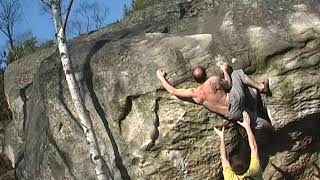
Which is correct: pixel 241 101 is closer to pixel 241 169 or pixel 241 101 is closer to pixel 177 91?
pixel 177 91

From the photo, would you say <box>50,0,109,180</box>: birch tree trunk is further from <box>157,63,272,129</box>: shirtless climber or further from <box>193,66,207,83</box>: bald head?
<box>193,66,207,83</box>: bald head

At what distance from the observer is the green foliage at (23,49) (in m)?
29.9

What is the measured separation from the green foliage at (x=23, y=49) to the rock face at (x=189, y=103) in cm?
1877

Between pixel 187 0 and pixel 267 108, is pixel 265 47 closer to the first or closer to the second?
pixel 267 108

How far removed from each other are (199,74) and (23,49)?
24.7 metres

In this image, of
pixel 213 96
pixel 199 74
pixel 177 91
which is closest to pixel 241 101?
pixel 213 96

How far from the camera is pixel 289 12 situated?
9945mm

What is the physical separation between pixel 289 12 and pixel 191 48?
1834 mm

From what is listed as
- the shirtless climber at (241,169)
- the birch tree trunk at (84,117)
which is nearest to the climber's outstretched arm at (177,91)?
the shirtless climber at (241,169)

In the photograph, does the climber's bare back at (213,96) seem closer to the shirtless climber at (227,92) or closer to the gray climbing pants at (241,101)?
the shirtless climber at (227,92)

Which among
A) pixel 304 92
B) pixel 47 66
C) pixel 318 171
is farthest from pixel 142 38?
pixel 318 171

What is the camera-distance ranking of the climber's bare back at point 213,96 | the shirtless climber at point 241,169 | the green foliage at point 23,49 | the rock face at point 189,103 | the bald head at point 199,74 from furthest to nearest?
the green foliage at point 23,49, the rock face at point 189,103, the bald head at point 199,74, the climber's bare back at point 213,96, the shirtless climber at point 241,169

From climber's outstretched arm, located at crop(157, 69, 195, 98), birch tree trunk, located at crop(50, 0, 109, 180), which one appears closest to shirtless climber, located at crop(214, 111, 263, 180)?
climber's outstretched arm, located at crop(157, 69, 195, 98)

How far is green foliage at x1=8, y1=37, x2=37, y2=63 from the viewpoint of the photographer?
29900mm
